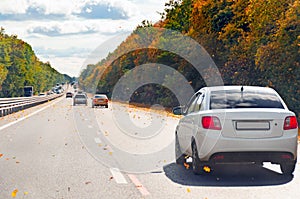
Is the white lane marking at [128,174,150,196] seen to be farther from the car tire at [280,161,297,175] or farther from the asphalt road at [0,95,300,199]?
the car tire at [280,161,297,175]

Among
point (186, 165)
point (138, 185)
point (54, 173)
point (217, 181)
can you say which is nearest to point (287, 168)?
point (217, 181)

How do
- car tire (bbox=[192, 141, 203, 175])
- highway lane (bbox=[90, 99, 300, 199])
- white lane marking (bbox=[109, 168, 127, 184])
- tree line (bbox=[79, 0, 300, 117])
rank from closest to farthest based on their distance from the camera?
highway lane (bbox=[90, 99, 300, 199]), white lane marking (bbox=[109, 168, 127, 184]), car tire (bbox=[192, 141, 203, 175]), tree line (bbox=[79, 0, 300, 117])

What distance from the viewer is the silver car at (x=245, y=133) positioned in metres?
8.28

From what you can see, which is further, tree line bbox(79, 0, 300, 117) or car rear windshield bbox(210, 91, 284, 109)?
tree line bbox(79, 0, 300, 117)

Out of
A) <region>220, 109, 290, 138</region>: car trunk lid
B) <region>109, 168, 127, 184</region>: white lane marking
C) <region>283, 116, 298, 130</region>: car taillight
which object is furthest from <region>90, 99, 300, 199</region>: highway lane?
<region>283, 116, 298, 130</region>: car taillight

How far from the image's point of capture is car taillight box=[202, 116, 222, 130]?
8422mm

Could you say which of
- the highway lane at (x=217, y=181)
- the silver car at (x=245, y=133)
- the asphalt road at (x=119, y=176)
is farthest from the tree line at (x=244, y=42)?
the silver car at (x=245, y=133)

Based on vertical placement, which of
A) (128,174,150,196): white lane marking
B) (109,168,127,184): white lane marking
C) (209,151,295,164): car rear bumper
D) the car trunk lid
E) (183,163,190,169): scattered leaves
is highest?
the car trunk lid

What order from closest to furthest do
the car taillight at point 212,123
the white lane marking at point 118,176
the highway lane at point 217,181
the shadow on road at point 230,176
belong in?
the highway lane at point 217,181, the shadow on road at point 230,176, the white lane marking at point 118,176, the car taillight at point 212,123

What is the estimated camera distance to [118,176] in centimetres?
877

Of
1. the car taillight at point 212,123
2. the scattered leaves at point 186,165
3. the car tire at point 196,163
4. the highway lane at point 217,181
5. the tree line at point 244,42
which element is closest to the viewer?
the highway lane at point 217,181

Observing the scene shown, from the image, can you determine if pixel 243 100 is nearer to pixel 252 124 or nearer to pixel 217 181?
pixel 252 124

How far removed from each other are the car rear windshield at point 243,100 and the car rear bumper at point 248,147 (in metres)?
0.62

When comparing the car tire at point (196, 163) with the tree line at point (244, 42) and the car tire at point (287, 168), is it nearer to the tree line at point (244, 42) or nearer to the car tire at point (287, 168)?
the car tire at point (287, 168)
